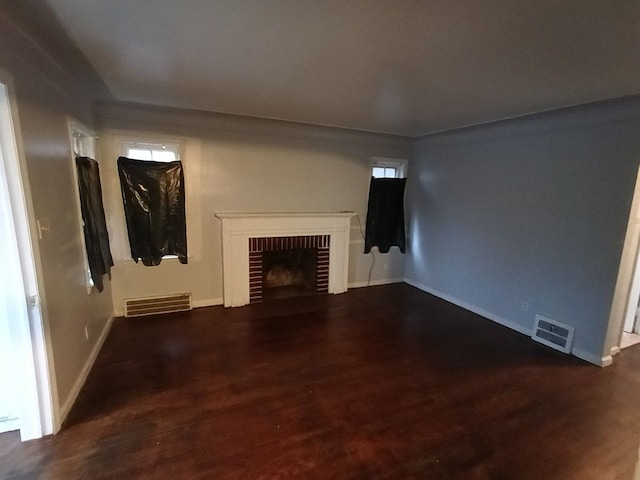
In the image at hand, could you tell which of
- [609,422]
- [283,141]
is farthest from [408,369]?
[283,141]

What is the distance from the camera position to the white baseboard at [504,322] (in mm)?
3004

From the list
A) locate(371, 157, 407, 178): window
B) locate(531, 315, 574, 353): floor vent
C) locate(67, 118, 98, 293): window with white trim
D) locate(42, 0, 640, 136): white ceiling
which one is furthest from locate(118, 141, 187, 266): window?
locate(531, 315, 574, 353): floor vent

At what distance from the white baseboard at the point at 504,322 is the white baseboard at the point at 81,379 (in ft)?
14.3

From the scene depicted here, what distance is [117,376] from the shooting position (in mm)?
2586

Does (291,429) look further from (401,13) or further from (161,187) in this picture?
(161,187)

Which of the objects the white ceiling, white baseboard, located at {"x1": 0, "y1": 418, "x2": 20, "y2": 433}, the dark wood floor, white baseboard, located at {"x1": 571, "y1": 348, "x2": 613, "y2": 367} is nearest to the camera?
the white ceiling

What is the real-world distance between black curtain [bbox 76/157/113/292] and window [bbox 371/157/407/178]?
3.67m

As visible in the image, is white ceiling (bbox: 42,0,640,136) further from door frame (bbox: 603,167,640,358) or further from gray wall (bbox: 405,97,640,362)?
door frame (bbox: 603,167,640,358)

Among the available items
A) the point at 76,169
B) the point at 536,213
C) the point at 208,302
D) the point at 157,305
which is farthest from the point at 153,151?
the point at 536,213

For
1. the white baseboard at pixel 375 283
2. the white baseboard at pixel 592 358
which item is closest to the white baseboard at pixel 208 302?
the white baseboard at pixel 375 283

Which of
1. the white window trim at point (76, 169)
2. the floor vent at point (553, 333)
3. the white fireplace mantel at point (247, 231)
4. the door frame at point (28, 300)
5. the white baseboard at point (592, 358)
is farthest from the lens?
the white fireplace mantel at point (247, 231)

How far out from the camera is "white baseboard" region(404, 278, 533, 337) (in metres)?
3.65

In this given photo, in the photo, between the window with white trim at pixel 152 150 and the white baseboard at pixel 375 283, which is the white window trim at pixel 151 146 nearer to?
the window with white trim at pixel 152 150

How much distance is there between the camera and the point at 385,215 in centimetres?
508
